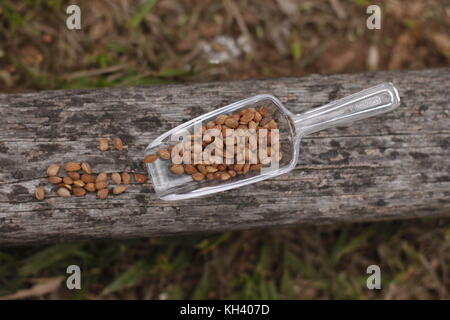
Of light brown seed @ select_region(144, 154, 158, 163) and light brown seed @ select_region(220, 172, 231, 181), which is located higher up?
light brown seed @ select_region(144, 154, 158, 163)

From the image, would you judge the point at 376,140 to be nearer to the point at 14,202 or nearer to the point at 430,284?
the point at 430,284

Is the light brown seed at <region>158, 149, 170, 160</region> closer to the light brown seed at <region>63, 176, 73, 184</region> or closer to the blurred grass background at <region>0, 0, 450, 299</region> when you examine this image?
the light brown seed at <region>63, 176, 73, 184</region>

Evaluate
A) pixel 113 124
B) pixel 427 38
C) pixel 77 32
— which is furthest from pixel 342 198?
pixel 77 32

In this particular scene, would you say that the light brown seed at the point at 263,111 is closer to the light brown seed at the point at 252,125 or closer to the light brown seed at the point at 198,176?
the light brown seed at the point at 252,125

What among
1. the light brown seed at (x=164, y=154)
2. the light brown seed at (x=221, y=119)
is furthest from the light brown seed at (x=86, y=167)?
the light brown seed at (x=221, y=119)

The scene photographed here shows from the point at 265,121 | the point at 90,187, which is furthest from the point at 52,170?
A: the point at 265,121

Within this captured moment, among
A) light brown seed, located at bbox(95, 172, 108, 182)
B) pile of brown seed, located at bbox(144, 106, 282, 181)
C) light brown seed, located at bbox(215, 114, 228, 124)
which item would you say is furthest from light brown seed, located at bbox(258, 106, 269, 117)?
light brown seed, located at bbox(95, 172, 108, 182)

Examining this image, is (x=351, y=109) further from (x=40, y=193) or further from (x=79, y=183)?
(x=40, y=193)
